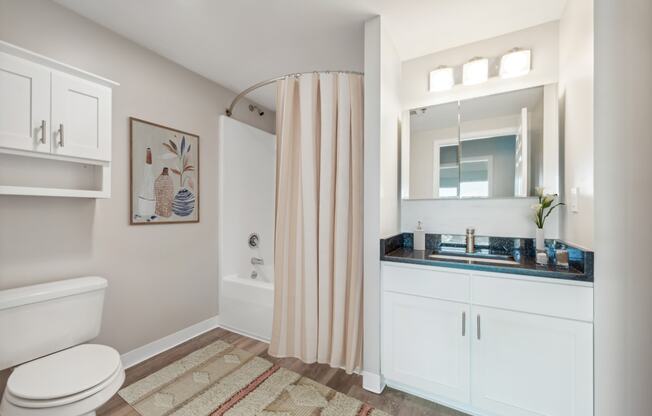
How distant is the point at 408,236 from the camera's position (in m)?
2.21

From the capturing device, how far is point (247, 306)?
2564mm

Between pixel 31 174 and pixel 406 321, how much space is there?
7.74 feet

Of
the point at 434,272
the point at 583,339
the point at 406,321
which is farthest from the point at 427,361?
the point at 583,339

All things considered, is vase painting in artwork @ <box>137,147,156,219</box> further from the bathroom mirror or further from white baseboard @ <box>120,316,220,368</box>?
the bathroom mirror

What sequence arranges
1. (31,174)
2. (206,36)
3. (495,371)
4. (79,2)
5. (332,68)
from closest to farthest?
(495,371) → (31,174) → (79,2) → (206,36) → (332,68)

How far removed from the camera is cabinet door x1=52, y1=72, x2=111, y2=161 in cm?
153

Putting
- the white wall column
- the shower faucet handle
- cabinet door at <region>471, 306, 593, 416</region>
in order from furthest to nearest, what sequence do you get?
the shower faucet handle, cabinet door at <region>471, 306, 593, 416</region>, the white wall column

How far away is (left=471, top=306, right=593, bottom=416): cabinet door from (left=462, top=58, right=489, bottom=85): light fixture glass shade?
157 centimetres

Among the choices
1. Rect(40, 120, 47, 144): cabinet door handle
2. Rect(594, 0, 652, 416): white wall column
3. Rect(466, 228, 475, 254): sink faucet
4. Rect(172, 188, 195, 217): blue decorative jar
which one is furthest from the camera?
Rect(172, 188, 195, 217): blue decorative jar

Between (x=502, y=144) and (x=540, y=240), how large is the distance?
2.30ft

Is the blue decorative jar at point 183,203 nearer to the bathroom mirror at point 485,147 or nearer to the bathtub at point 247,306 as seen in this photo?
the bathtub at point 247,306

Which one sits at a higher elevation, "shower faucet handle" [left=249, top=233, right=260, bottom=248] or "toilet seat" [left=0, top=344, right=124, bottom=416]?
"shower faucet handle" [left=249, top=233, right=260, bottom=248]

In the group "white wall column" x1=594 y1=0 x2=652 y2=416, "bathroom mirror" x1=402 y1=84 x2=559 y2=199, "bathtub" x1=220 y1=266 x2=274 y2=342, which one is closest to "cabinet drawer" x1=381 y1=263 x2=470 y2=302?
"white wall column" x1=594 y1=0 x2=652 y2=416

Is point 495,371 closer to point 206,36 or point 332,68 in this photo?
point 332,68
